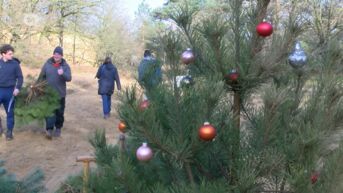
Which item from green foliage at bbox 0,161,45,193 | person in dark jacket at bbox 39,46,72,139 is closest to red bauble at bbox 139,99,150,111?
green foliage at bbox 0,161,45,193

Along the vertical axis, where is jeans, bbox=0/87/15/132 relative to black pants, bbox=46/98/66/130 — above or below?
above

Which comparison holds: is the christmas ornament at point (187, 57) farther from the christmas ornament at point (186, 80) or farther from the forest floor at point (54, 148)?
the forest floor at point (54, 148)

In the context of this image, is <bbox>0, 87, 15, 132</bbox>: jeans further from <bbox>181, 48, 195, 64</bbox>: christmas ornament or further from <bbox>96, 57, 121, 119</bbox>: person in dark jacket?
<bbox>181, 48, 195, 64</bbox>: christmas ornament

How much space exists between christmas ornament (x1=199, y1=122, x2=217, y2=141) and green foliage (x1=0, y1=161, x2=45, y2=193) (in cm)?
208

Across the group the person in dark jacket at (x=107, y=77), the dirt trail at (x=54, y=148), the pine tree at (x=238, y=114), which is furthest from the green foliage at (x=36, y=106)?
the pine tree at (x=238, y=114)

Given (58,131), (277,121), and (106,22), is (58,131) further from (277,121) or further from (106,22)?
(106,22)

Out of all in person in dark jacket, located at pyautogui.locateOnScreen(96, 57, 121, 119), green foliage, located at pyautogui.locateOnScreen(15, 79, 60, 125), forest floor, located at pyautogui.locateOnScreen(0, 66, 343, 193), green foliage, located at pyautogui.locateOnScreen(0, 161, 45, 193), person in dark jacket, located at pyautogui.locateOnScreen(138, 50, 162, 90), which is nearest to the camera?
person in dark jacket, located at pyautogui.locateOnScreen(138, 50, 162, 90)

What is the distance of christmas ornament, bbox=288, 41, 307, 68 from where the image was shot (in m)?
2.61

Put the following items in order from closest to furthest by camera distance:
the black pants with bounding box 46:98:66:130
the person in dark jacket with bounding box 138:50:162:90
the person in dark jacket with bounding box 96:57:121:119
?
the person in dark jacket with bounding box 138:50:162:90, the black pants with bounding box 46:98:66:130, the person in dark jacket with bounding box 96:57:121:119

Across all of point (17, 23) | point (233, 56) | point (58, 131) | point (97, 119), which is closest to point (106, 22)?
point (17, 23)

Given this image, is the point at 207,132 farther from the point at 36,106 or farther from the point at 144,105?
the point at 36,106

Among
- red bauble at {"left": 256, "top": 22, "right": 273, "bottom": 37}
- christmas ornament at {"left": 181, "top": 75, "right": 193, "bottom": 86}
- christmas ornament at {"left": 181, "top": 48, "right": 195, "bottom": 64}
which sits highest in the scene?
red bauble at {"left": 256, "top": 22, "right": 273, "bottom": 37}

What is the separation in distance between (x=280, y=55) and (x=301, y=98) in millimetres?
278

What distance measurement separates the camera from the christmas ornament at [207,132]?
231 cm
